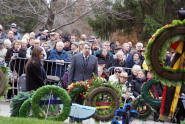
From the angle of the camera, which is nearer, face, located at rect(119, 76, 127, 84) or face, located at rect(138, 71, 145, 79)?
face, located at rect(119, 76, 127, 84)

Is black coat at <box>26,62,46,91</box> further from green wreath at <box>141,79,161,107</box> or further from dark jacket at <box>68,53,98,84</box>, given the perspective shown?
green wreath at <box>141,79,161,107</box>

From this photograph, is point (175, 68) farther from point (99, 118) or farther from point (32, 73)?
point (32, 73)

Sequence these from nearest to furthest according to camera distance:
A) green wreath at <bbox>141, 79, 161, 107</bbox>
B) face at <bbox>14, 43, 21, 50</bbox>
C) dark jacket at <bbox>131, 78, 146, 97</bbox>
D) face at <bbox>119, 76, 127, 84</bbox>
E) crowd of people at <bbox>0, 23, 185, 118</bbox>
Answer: green wreath at <bbox>141, 79, 161, 107</bbox> → crowd of people at <bbox>0, 23, 185, 118</bbox> → face at <bbox>119, 76, 127, 84</bbox> → dark jacket at <bbox>131, 78, 146, 97</bbox> → face at <bbox>14, 43, 21, 50</bbox>

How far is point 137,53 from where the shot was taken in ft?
47.5

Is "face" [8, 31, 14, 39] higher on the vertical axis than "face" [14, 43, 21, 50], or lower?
higher

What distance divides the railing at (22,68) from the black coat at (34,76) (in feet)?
9.54

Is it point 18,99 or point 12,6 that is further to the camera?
point 12,6

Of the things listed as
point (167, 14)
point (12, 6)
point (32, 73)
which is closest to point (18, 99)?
point (32, 73)

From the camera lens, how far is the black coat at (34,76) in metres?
9.92

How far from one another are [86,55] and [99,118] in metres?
2.50

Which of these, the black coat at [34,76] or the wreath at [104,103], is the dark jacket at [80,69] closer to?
the black coat at [34,76]

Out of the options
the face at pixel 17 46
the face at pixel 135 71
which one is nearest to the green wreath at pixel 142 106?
the face at pixel 135 71

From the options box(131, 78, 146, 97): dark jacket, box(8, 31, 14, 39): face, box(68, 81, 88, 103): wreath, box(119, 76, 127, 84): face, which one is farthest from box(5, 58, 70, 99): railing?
box(68, 81, 88, 103): wreath

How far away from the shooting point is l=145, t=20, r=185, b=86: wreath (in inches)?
289
